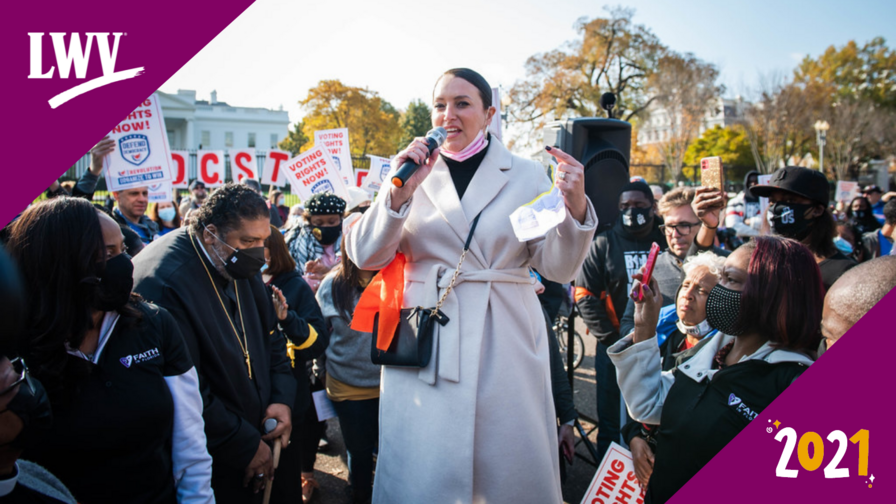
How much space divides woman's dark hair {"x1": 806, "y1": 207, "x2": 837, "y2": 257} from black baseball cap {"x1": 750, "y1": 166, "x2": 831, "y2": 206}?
0.09 metres

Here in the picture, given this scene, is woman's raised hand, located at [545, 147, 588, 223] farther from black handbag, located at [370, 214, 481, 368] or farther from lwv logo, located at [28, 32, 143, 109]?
lwv logo, located at [28, 32, 143, 109]

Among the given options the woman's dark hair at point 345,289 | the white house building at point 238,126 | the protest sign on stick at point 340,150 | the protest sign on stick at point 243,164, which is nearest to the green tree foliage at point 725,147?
the protest sign on stick at point 243,164

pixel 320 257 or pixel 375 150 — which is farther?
pixel 375 150

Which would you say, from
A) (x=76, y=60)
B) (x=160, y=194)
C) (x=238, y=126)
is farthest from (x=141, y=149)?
(x=238, y=126)

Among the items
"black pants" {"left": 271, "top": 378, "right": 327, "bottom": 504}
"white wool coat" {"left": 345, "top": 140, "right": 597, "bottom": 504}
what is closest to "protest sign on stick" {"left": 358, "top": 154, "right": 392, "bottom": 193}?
"black pants" {"left": 271, "top": 378, "right": 327, "bottom": 504}

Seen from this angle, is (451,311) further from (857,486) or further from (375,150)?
(375,150)

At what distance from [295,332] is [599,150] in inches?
94.0

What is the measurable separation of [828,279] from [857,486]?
1.47 metres

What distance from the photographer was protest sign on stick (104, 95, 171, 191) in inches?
219

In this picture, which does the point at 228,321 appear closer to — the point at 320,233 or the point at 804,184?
the point at 320,233

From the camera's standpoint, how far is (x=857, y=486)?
149 centimetres

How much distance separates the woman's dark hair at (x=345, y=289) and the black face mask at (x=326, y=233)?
4.18ft

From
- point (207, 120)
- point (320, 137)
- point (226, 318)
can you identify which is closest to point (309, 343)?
point (226, 318)

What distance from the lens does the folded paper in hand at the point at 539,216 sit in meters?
1.74
